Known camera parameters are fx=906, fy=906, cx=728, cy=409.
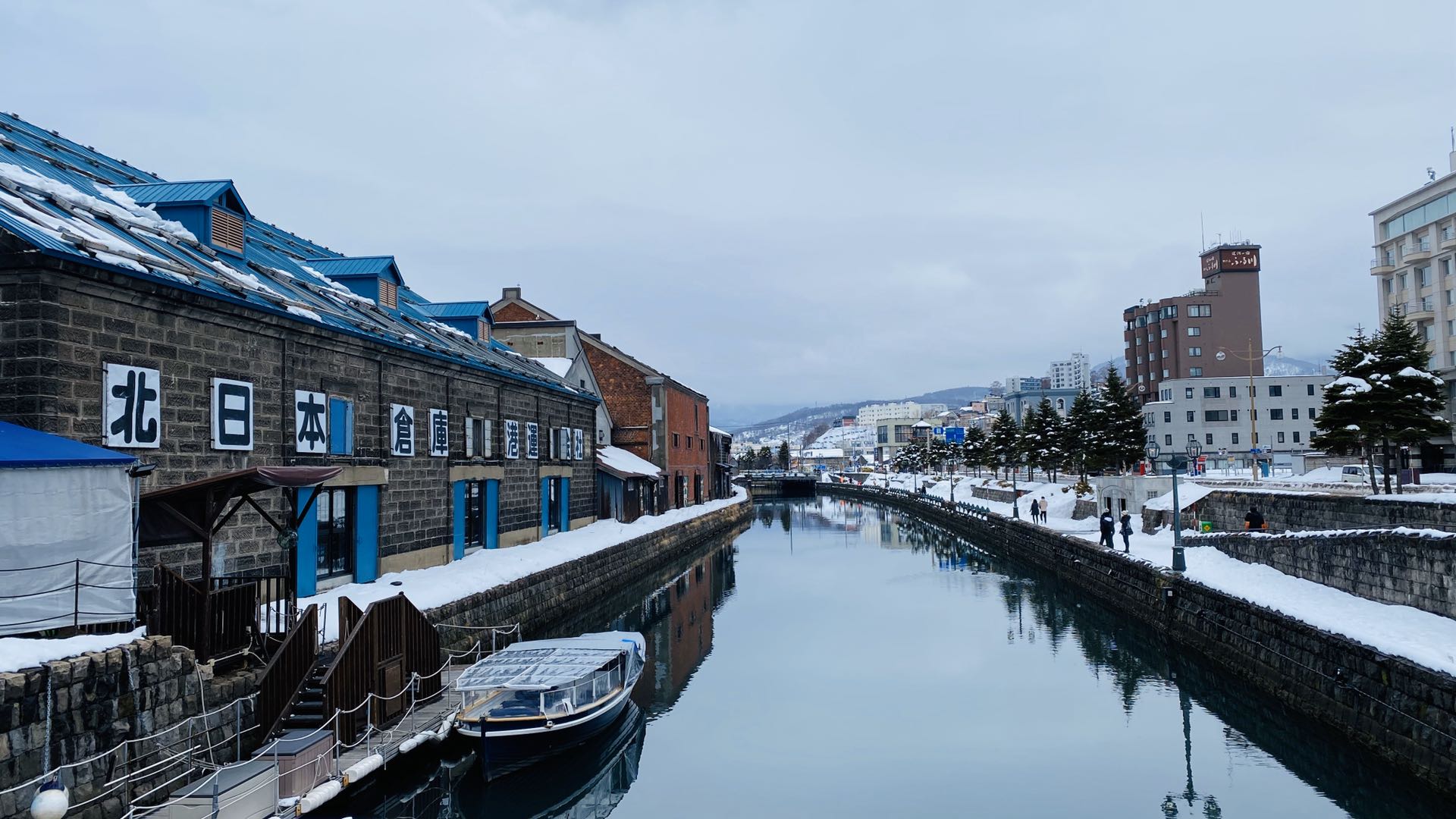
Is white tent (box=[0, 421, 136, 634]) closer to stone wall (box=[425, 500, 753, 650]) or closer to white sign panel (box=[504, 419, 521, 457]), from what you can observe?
stone wall (box=[425, 500, 753, 650])

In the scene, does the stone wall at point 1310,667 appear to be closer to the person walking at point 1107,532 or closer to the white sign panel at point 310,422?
the person walking at point 1107,532

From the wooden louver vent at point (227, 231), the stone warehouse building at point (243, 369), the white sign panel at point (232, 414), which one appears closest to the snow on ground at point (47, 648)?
the stone warehouse building at point (243, 369)

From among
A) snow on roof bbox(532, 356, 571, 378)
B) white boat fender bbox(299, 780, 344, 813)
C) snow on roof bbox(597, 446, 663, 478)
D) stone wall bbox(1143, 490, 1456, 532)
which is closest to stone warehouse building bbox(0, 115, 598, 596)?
white boat fender bbox(299, 780, 344, 813)

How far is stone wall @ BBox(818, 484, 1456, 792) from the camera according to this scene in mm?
14453

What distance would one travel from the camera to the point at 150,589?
14.1 metres

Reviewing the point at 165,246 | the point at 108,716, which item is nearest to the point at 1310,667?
the point at 108,716

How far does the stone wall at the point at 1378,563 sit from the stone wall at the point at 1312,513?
1.94 m

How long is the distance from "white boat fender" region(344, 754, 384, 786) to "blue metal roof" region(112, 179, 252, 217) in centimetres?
1545

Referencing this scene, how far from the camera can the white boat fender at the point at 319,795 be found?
12.6 m

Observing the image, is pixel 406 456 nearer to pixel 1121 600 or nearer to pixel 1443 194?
pixel 1121 600

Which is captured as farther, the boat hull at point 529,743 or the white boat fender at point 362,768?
the boat hull at point 529,743

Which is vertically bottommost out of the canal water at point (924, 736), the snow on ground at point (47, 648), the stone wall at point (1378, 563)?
the canal water at point (924, 736)

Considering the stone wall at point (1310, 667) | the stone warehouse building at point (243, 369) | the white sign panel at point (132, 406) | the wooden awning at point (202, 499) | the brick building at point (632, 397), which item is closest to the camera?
the wooden awning at point (202, 499)

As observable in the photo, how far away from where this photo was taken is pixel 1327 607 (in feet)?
66.9
